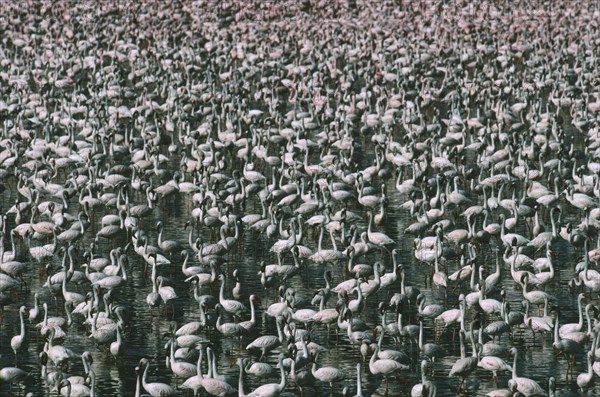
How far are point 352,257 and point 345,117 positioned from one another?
15842 millimetres

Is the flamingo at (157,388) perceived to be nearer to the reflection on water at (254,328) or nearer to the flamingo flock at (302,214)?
the flamingo flock at (302,214)

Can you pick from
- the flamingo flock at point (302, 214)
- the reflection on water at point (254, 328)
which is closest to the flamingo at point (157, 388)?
the flamingo flock at point (302, 214)

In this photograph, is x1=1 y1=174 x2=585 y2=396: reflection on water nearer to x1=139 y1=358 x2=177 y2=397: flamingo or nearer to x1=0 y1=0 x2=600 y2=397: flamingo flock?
x1=0 y1=0 x2=600 y2=397: flamingo flock

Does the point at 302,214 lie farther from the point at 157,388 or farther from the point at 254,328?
the point at 157,388

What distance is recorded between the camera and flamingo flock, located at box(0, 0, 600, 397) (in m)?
25.5

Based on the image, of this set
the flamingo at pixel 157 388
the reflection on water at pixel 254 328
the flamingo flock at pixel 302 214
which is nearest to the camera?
the flamingo at pixel 157 388

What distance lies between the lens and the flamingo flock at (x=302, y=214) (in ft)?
83.6

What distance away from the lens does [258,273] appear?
105ft

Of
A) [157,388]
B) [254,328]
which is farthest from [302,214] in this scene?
[157,388]

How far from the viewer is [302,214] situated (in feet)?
118

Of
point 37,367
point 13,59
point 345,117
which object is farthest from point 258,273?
point 13,59

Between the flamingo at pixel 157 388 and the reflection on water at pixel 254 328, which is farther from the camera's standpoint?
the reflection on water at pixel 254 328

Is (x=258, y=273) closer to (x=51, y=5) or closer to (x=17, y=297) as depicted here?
(x=17, y=297)

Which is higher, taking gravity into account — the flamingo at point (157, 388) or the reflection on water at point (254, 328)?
the reflection on water at point (254, 328)
